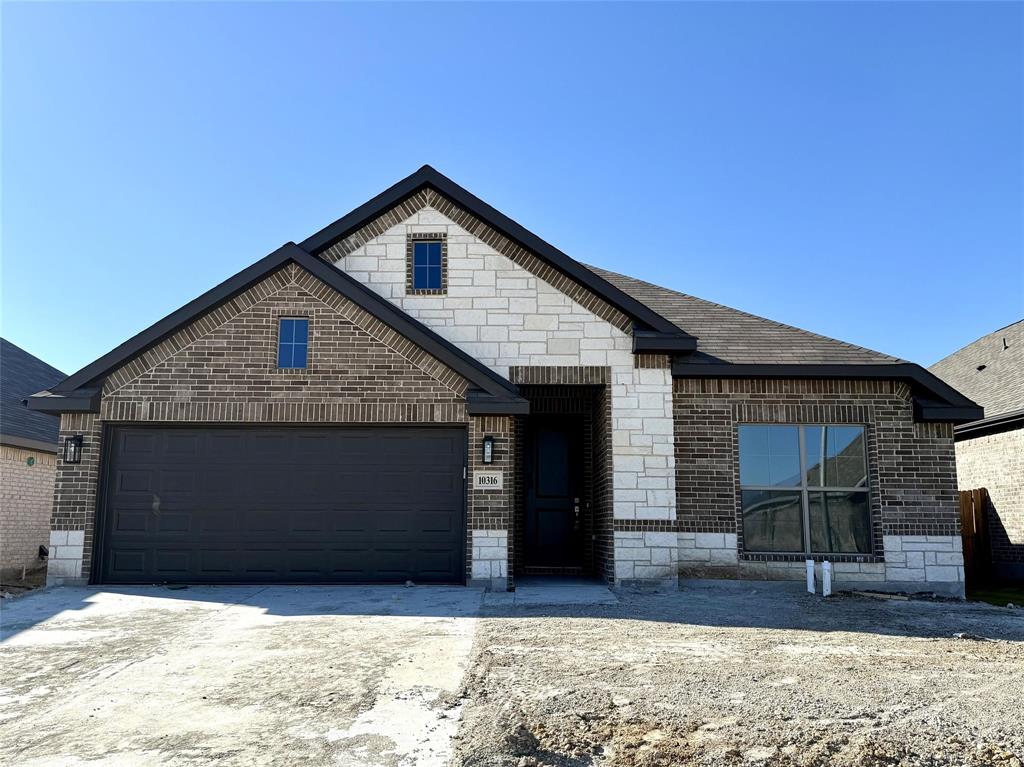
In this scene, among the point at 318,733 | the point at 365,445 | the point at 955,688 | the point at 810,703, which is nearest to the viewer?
the point at 318,733

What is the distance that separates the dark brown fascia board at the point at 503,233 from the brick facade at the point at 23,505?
25.7 ft

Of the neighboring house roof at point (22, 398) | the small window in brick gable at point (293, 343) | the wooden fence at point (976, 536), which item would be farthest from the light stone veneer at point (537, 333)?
Answer: the wooden fence at point (976, 536)

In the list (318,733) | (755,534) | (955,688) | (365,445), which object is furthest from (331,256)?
(955,688)

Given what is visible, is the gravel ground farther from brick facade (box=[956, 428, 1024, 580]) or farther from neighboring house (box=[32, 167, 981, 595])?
brick facade (box=[956, 428, 1024, 580])

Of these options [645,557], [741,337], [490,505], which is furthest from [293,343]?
[741,337]

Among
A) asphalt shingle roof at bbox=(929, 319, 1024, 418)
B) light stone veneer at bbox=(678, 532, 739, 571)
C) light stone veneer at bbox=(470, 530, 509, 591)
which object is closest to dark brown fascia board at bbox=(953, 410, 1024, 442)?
asphalt shingle roof at bbox=(929, 319, 1024, 418)

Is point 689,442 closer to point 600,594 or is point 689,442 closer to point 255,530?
point 600,594

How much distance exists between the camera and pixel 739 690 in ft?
16.5

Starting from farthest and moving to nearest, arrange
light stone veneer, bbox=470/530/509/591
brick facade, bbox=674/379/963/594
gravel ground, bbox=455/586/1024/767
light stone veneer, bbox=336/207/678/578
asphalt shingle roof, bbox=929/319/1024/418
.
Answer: asphalt shingle roof, bbox=929/319/1024/418 < light stone veneer, bbox=336/207/678/578 < brick facade, bbox=674/379/963/594 < light stone veneer, bbox=470/530/509/591 < gravel ground, bbox=455/586/1024/767

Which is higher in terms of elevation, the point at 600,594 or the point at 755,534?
the point at 755,534

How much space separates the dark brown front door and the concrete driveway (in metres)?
3.87

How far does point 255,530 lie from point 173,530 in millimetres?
1101

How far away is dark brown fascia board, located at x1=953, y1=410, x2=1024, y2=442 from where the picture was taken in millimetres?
14352

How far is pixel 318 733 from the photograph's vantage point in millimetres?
4152
